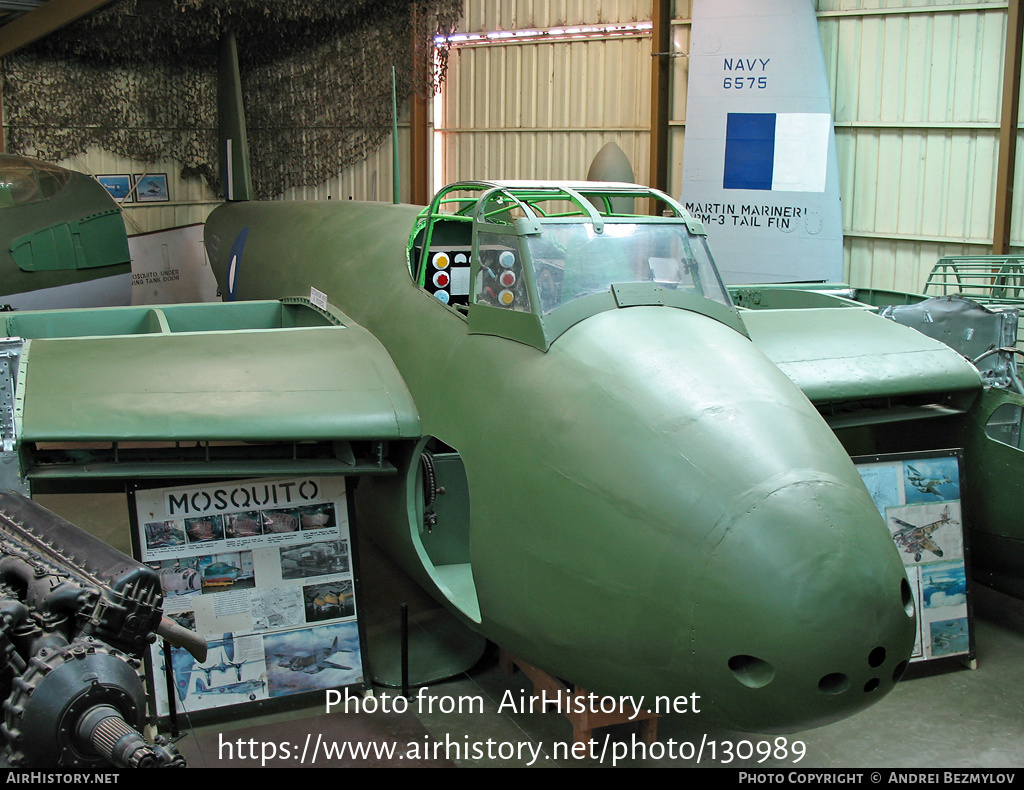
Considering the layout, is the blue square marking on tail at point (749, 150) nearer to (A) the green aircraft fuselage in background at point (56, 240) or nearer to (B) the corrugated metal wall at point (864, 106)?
(B) the corrugated metal wall at point (864, 106)

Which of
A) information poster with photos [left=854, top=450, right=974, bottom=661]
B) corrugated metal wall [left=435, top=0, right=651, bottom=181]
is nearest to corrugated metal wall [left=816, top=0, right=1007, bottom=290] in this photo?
corrugated metal wall [left=435, top=0, right=651, bottom=181]

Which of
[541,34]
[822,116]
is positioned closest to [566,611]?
[822,116]

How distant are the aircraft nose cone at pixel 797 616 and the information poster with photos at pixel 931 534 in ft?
8.55

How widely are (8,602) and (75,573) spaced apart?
1.00ft

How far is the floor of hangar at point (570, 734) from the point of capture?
506 cm

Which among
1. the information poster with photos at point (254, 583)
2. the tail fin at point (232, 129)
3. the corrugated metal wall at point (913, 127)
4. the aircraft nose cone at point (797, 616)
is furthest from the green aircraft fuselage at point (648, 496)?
the corrugated metal wall at point (913, 127)

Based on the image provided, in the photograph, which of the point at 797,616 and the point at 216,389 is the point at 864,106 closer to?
the point at 216,389

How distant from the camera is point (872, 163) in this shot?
12.4 metres

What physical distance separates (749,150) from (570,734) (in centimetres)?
879

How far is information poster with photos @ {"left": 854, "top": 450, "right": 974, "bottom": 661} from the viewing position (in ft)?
A: 20.0

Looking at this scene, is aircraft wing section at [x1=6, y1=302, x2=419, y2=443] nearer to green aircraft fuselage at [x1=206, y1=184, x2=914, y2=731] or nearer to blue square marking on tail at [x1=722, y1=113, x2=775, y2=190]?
green aircraft fuselage at [x1=206, y1=184, x2=914, y2=731]

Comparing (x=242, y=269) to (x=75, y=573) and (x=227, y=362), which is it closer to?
(x=227, y=362)

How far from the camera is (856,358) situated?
6.36 m

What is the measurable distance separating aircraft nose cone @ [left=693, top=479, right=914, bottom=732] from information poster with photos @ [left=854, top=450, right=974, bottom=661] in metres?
2.61
